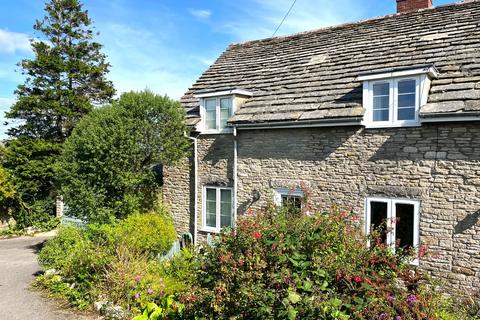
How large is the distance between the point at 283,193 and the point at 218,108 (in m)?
4.15

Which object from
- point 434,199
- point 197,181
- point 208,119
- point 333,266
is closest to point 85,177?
point 197,181

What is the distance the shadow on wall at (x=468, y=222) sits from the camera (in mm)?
8883

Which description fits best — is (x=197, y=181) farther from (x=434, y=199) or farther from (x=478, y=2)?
(x=478, y=2)

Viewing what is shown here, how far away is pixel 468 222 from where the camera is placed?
8977 millimetres

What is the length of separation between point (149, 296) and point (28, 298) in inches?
141

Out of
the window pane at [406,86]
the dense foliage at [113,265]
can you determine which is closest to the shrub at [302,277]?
the dense foliage at [113,265]

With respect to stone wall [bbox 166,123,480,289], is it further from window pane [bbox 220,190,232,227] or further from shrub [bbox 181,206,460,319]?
shrub [bbox 181,206,460,319]

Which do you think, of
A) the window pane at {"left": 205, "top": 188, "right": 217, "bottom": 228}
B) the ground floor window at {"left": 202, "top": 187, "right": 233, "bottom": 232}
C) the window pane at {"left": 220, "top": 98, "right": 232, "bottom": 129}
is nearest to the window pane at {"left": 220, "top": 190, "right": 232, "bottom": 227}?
the ground floor window at {"left": 202, "top": 187, "right": 233, "bottom": 232}

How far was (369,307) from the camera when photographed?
5.04m

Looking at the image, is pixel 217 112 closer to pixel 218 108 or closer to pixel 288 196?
pixel 218 108

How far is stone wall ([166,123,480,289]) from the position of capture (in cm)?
902

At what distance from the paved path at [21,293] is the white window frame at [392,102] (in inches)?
345

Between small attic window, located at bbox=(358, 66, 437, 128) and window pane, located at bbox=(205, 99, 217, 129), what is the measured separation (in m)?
5.76

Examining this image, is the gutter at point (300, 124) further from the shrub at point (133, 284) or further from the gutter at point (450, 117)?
the shrub at point (133, 284)
